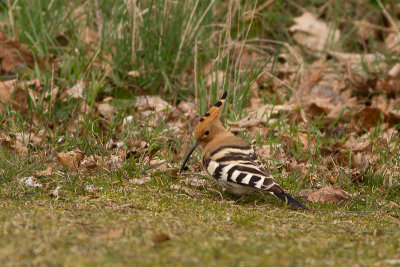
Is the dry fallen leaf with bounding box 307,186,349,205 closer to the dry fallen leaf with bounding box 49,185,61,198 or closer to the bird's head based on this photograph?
the bird's head

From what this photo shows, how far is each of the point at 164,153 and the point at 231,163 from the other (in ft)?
3.59

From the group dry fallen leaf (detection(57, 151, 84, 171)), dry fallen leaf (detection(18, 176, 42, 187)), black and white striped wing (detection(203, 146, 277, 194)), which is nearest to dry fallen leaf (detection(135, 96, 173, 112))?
dry fallen leaf (detection(57, 151, 84, 171))

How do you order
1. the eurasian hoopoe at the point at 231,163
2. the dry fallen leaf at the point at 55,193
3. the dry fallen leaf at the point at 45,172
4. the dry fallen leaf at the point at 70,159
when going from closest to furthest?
the dry fallen leaf at the point at 55,193
the eurasian hoopoe at the point at 231,163
the dry fallen leaf at the point at 45,172
the dry fallen leaf at the point at 70,159

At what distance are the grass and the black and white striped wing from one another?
0.15 m

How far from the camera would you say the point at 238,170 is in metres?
3.73

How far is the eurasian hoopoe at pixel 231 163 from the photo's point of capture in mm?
3613

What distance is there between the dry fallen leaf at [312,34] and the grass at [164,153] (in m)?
0.14

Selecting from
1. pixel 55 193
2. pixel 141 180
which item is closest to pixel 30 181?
pixel 55 193

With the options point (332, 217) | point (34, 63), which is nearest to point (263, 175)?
point (332, 217)

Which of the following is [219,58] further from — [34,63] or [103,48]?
[34,63]

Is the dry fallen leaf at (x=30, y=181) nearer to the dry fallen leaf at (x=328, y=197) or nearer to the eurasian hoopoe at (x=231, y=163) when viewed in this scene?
the eurasian hoopoe at (x=231, y=163)

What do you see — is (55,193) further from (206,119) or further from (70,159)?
(206,119)

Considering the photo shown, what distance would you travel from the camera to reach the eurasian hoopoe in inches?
142

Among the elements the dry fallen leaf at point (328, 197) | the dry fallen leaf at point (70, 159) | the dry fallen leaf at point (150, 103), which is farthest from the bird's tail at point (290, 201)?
the dry fallen leaf at point (150, 103)
